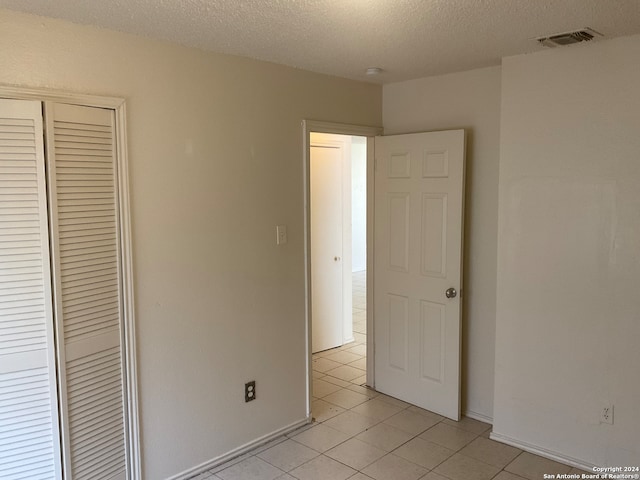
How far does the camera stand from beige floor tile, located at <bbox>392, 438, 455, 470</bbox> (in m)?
3.07

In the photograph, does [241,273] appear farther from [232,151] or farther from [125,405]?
[125,405]

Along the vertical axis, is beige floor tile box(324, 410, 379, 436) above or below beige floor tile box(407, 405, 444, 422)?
below

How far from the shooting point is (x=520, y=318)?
316cm

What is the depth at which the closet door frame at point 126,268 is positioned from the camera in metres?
2.46

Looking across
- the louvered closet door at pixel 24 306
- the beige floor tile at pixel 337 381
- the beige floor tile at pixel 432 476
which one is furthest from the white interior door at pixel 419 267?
the louvered closet door at pixel 24 306

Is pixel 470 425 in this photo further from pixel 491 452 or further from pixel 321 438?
pixel 321 438

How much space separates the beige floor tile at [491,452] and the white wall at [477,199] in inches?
12.8

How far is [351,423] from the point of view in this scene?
357 centimetres

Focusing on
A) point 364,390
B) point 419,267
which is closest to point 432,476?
point 364,390

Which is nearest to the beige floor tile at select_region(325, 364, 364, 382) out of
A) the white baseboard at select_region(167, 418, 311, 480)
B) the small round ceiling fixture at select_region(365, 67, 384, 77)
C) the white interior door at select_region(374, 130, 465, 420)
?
the white interior door at select_region(374, 130, 465, 420)

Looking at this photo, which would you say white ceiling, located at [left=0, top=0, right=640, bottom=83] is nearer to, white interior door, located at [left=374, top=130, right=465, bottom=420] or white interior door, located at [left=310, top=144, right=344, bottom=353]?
white interior door, located at [left=374, top=130, right=465, bottom=420]

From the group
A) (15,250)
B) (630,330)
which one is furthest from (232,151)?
(630,330)

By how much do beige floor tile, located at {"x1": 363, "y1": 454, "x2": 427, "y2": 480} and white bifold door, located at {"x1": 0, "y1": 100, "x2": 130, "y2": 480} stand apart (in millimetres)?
1393

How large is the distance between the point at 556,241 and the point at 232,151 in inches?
76.1
